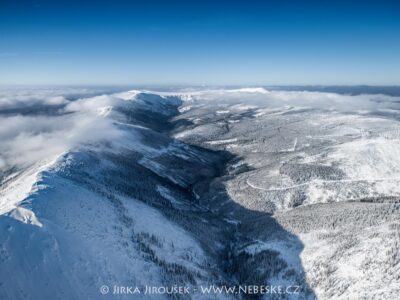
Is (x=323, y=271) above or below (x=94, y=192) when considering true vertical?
below

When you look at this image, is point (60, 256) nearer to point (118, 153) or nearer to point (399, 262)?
point (399, 262)

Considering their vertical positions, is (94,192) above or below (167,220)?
above

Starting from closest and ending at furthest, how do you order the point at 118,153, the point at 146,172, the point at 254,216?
the point at 254,216
the point at 146,172
the point at 118,153

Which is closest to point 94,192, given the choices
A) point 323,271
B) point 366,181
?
point 323,271

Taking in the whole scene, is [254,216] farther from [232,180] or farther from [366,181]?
[366,181]

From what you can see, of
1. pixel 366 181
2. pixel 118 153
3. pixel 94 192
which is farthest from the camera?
pixel 118 153

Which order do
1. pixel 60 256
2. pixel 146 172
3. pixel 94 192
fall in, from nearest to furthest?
pixel 60 256 → pixel 94 192 → pixel 146 172

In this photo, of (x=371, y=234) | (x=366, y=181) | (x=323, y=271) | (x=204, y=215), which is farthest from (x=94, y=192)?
(x=366, y=181)

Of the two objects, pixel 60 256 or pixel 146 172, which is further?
pixel 146 172

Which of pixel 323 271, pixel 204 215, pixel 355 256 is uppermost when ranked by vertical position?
pixel 355 256
